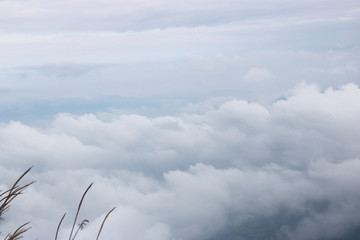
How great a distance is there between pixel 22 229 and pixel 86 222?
49 centimetres

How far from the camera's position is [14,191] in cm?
288

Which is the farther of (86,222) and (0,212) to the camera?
(86,222)

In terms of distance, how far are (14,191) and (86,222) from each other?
23.2 inches

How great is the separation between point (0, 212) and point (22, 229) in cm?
29

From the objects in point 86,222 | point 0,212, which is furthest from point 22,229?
point 86,222

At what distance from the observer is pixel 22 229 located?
2.99 metres

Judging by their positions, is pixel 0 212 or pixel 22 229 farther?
pixel 22 229

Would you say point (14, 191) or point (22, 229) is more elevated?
point (14, 191)

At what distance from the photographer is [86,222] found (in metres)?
3.02

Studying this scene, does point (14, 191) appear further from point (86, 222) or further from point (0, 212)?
point (86, 222)

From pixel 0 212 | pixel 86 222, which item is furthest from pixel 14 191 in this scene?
pixel 86 222

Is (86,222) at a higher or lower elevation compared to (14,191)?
lower

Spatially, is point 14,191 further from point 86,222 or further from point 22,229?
point 86,222

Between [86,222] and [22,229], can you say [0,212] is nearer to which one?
[22,229]
